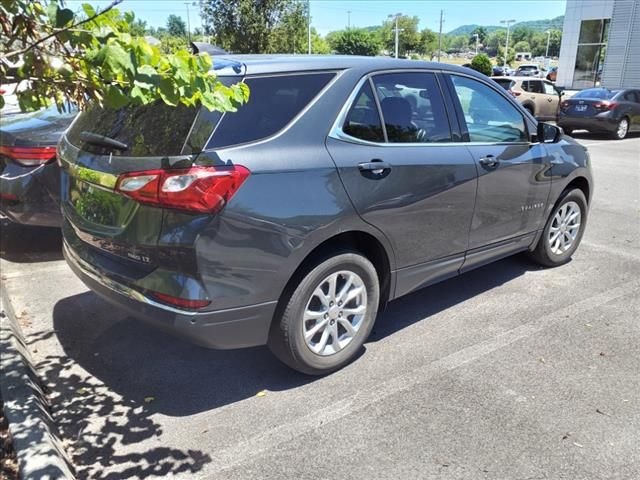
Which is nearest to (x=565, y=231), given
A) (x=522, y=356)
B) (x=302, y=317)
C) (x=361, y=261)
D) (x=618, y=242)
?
(x=618, y=242)

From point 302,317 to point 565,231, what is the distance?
→ 324cm

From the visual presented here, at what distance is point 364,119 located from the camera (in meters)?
3.51

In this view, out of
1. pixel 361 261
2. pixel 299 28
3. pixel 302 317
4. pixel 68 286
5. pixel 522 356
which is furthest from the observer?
pixel 299 28

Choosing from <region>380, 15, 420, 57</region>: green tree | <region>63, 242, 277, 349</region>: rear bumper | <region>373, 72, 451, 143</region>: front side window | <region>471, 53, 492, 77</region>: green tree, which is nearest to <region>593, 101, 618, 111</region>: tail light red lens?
<region>373, 72, 451, 143</region>: front side window

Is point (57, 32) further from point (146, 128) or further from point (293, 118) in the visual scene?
point (293, 118)

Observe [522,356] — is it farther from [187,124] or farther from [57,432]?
[57,432]

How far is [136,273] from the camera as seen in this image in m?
3.07

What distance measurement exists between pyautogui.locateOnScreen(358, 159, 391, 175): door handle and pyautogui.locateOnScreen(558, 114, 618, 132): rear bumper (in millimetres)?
Result: 14334

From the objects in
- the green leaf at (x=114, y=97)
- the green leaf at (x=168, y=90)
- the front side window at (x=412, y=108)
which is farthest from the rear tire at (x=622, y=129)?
the green leaf at (x=114, y=97)

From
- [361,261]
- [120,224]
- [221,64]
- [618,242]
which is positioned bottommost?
[618,242]

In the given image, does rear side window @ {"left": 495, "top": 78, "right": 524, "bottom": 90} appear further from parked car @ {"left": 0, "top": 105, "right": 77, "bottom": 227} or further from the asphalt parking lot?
parked car @ {"left": 0, "top": 105, "right": 77, "bottom": 227}

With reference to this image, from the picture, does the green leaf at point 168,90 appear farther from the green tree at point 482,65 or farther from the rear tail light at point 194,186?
the green tree at point 482,65

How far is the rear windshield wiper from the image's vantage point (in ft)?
10.3

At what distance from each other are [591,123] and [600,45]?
21.8 m
